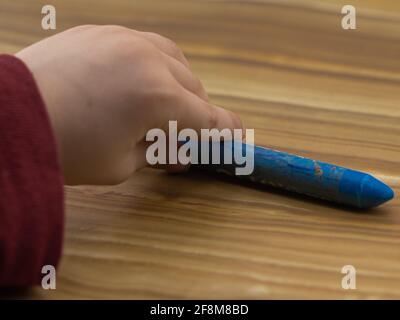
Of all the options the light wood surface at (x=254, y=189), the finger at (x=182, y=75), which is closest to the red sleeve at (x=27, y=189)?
the light wood surface at (x=254, y=189)

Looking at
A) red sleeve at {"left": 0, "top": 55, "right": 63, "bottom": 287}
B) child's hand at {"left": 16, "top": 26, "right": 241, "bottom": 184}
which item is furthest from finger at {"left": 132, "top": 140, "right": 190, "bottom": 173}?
red sleeve at {"left": 0, "top": 55, "right": 63, "bottom": 287}

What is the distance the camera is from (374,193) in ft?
1.73

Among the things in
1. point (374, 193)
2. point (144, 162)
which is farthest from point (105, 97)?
point (374, 193)

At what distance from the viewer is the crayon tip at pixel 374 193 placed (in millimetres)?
526

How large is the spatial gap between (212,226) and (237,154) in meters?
0.08

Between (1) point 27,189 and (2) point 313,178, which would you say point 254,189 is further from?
(1) point 27,189

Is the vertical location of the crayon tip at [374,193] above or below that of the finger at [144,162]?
below

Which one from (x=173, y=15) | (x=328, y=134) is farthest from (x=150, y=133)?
(x=173, y=15)

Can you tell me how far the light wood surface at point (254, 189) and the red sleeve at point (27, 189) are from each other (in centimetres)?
3

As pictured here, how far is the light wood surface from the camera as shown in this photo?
18.6 inches

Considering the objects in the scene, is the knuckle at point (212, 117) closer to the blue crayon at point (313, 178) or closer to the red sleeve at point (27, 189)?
the blue crayon at point (313, 178)

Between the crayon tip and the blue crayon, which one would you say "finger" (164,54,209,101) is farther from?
the crayon tip

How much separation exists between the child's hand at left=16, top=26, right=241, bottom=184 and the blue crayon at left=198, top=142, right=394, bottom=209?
61 millimetres

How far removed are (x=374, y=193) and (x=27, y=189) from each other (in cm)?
26
